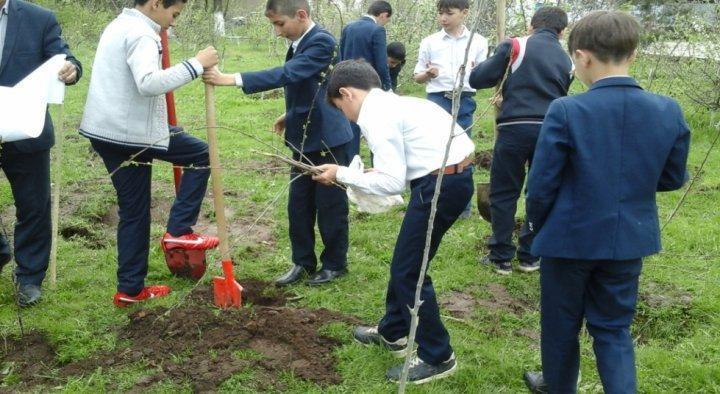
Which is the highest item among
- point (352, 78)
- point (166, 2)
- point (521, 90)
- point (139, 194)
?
point (166, 2)

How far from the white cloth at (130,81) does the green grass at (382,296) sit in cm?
48

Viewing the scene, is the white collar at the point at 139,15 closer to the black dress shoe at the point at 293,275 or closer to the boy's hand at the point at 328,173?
the boy's hand at the point at 328,173

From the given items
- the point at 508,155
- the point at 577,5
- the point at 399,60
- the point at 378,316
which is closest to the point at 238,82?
the point at 378,316

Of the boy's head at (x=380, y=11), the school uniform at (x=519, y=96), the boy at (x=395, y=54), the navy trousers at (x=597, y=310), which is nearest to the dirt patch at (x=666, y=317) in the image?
the school uniform at (x=519, y=96)

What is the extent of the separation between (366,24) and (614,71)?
449cm

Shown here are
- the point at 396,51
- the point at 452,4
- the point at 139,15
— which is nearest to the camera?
the point at 139,15

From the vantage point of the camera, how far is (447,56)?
6.57 m

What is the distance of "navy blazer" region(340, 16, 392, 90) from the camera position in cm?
696

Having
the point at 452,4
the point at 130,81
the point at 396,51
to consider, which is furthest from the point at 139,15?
the point at 396,51

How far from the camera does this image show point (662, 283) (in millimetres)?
4828

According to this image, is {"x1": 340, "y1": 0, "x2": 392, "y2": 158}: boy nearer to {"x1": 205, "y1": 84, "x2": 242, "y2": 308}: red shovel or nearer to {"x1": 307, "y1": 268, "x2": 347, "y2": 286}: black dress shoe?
{"x1": 307, "y1": 268, "x2": 347, "y2": 286}: black dress shoe

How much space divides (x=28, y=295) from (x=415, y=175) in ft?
8.68

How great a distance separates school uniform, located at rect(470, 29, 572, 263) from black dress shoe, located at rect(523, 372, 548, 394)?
4.62ft

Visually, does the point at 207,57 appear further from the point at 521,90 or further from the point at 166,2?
the point at 521,90
